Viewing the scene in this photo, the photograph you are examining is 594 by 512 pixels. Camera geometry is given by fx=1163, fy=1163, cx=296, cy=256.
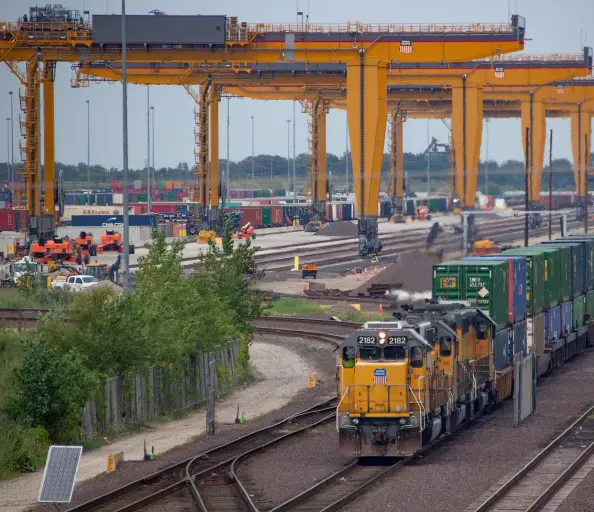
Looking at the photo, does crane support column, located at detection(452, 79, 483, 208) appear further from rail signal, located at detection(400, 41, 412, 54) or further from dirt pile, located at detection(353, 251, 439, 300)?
dirt pile, located at detection(353, 251, 439, 300)

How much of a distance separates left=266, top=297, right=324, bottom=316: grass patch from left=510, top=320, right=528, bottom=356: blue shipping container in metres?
27.7

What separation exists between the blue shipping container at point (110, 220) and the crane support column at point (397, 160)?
46910 mm

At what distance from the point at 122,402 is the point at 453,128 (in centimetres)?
9048

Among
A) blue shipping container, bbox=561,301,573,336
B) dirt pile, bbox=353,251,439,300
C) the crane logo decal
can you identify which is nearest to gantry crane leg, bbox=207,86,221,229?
the crane logo decal

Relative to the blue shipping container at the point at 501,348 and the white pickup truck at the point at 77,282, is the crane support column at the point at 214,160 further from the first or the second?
the blue shipping container at the point at 501,348

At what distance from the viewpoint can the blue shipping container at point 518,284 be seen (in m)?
37.8

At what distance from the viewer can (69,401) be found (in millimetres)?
30328

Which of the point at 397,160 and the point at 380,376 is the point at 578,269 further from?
the point at 397,160

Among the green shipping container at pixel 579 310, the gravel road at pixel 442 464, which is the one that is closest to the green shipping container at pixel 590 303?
the green shipping container at pixel 579 310

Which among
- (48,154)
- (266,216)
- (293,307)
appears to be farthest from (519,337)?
(266,216)

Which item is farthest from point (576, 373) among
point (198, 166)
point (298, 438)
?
point (198, 166)

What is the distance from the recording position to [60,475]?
20.5 m

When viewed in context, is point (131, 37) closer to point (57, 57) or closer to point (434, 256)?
point (57, 57)

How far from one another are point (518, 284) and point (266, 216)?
111m
